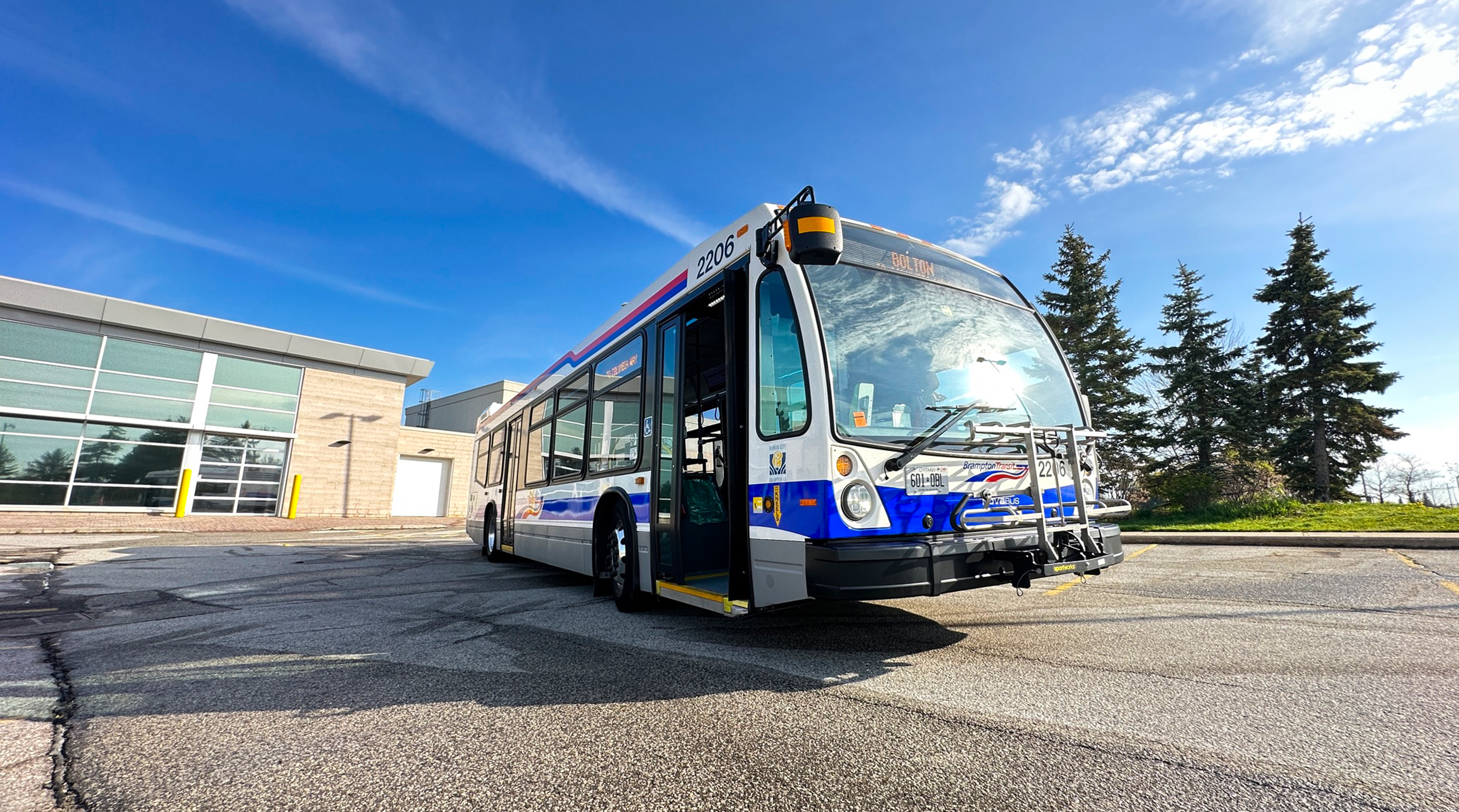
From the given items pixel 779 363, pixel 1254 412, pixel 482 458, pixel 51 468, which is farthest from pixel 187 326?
pixel 1254 412

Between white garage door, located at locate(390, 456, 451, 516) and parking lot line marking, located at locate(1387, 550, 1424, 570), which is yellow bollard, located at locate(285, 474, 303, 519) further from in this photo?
parking lot line marking, located at locate(1387, 550, 1424, 570)

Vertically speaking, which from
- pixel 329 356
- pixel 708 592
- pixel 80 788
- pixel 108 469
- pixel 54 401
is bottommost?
pixel 80 788

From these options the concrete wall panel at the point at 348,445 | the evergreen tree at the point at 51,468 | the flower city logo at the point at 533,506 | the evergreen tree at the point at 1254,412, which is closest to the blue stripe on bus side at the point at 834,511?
the flower city logo at the point at 533,506

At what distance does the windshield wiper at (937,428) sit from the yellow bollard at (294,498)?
27223mm

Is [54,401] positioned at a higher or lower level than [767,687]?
higher

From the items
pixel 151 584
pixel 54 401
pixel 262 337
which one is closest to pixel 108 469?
pixel 54 401

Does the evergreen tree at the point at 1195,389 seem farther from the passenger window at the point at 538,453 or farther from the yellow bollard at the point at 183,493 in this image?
the yellow bollard at the point at 183,493

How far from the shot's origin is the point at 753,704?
331cm

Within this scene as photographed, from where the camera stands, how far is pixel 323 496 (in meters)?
25.5

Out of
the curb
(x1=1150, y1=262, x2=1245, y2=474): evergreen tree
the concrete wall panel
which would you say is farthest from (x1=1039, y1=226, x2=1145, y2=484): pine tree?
the concrete wall panel

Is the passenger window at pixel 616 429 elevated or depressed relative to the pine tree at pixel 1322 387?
depressed

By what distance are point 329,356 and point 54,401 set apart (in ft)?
26.1

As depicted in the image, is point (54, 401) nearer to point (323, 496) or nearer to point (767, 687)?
point (323, 496)

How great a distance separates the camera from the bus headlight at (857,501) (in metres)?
3.74
